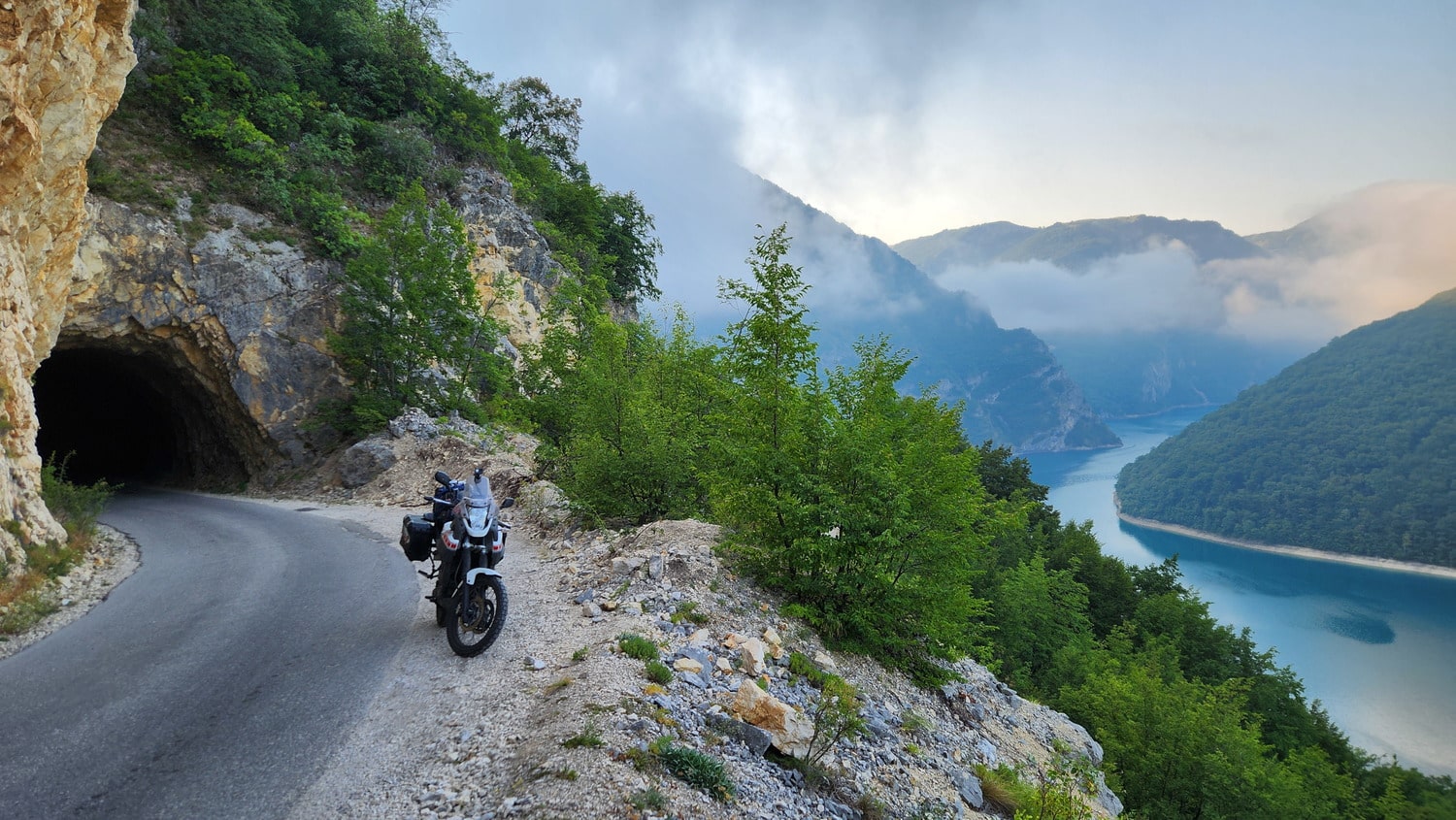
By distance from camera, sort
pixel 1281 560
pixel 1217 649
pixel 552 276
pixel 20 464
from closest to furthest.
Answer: pixel 20 464, pixel 552 276, pixel 1217 649, pixel 1281 560

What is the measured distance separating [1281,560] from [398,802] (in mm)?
127748

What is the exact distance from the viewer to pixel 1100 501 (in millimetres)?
126188

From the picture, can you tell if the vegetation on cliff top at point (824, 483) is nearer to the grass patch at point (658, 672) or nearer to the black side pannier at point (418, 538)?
the grass patch at point (658, 672)

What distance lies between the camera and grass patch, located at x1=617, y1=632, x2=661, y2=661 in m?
5.60

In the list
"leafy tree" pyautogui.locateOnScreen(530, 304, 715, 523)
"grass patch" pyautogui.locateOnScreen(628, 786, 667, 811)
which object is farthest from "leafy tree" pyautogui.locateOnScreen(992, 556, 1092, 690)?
"grass patch" pyautogui.locateOnScreen(628, 786, 667, 811)

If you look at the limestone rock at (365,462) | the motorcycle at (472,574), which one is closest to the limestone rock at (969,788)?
the motorcycle at (472,574)

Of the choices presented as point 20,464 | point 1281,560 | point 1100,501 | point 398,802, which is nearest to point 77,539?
point 20,464

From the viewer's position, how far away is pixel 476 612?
583cm

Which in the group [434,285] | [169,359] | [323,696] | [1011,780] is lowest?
[1011,780]

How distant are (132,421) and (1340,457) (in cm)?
16391

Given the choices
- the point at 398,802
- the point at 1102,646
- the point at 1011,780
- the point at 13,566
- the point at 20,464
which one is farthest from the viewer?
the point at 1102,646

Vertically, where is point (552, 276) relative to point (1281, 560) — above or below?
above

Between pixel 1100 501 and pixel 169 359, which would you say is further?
pixel 1100 501

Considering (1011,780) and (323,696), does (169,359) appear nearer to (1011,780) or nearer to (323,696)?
(323,696)
